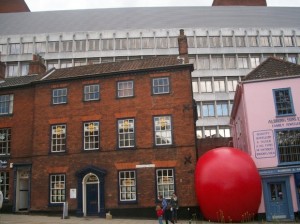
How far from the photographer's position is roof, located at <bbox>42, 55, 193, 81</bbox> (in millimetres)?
23562

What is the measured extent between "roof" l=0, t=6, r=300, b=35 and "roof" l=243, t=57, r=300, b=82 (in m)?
35.8

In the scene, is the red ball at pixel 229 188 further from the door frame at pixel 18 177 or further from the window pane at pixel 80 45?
the window pane at pixel 80 45

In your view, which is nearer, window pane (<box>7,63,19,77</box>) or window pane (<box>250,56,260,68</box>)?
window pane (<box>7,63,19,77</box>)

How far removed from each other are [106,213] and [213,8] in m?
53.4

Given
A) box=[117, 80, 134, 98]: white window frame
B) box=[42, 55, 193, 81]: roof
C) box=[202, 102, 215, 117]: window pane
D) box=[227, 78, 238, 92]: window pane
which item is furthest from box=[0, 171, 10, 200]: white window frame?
box=[227, 78, 238, 92]: window pane

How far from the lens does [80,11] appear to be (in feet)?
214

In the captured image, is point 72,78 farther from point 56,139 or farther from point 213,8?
point 213,8

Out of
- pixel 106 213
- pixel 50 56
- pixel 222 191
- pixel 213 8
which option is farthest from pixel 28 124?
pixel 213 8

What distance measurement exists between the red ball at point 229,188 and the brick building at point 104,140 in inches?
113

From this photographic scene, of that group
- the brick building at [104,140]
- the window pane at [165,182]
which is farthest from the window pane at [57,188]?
the window pane at [165,182]

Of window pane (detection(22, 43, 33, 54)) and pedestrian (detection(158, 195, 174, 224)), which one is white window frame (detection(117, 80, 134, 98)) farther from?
window pane (detection(22, 43, 33, 54))

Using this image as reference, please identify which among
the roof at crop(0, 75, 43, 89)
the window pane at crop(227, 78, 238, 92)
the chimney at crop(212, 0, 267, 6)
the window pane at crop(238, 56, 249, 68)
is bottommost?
the roof at crop(0, 75, 43, 89)

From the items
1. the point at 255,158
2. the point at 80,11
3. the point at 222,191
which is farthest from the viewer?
the point at 80,11

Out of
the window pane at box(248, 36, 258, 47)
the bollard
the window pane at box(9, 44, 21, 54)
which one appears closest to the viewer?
the bollard
